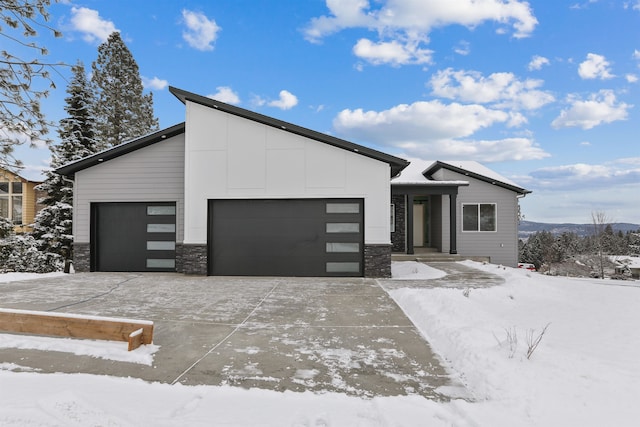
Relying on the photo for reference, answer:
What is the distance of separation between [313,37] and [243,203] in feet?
32.2

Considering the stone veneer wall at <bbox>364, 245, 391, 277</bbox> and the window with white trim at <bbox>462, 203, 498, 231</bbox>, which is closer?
the stone veneer wall at <bbox>364, 245, 391, 277</bbox>

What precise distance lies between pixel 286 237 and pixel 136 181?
18.2ft

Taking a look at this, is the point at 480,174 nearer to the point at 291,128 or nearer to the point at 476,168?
the point at 476,168

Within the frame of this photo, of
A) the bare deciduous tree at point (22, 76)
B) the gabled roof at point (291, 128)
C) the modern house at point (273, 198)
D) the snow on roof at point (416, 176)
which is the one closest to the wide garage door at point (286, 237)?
the modern house at point (273, 198)

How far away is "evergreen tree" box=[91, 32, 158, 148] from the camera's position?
20938 mm

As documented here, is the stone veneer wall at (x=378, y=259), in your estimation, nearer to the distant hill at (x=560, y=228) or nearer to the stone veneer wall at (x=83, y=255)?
the stone veneer wall at (x=83, y=255)

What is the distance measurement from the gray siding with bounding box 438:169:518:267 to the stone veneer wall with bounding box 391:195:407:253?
1.91m

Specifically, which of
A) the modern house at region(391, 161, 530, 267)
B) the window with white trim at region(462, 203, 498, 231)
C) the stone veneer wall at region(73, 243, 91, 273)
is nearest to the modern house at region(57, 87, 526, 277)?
the stone veneer wall at region(73, 243, 91, 273)

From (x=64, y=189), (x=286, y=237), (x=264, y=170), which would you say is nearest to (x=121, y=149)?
(x=264, y=170)

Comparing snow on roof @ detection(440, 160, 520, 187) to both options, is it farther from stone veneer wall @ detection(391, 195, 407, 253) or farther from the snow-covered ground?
the snow-covered ground

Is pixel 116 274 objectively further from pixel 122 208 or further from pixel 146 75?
pixel 146 75

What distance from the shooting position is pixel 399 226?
50.8 ft

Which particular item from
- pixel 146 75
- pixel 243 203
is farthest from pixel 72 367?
pixel 146 75

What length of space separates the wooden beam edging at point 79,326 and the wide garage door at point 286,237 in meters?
5.44
